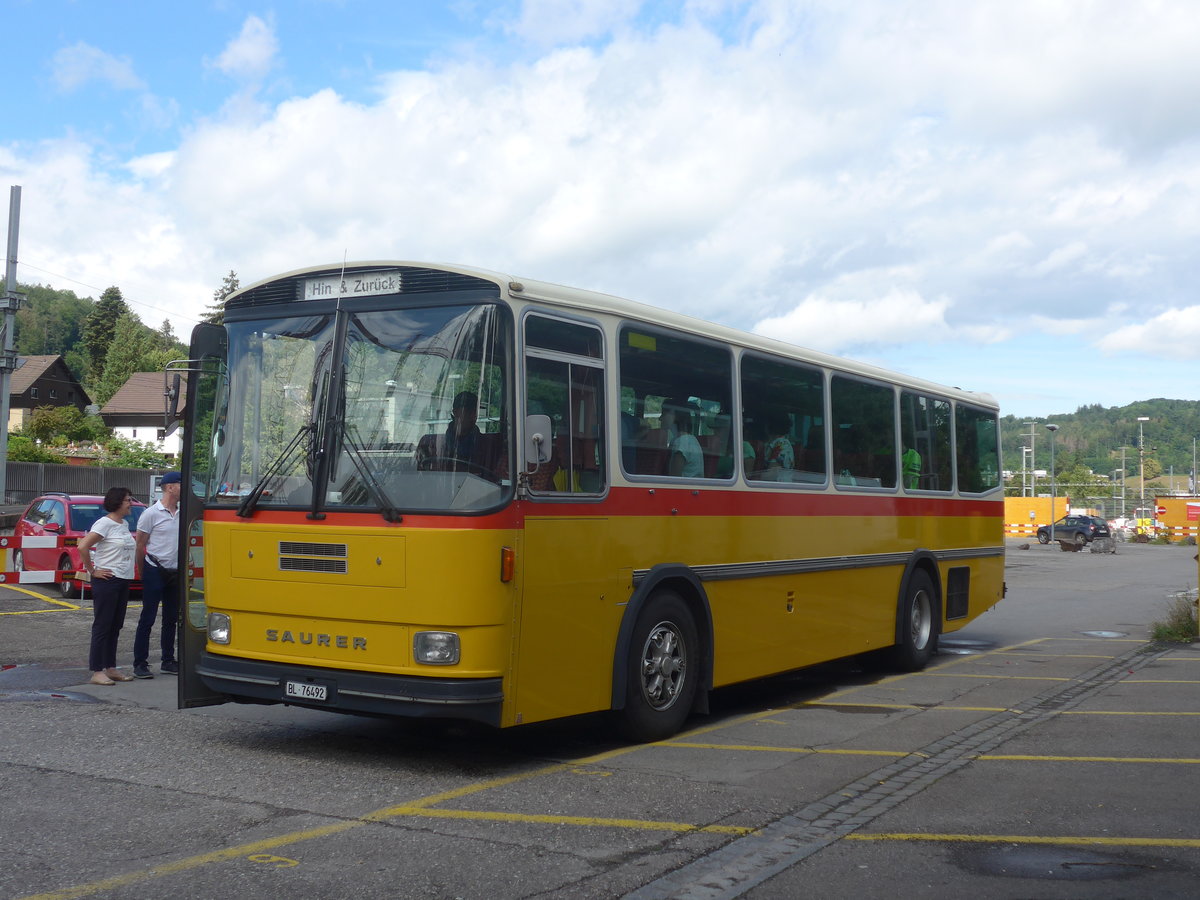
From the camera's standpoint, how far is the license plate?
7.47 metres

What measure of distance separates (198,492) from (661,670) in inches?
128

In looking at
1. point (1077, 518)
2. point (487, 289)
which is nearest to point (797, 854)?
point (487, 289)

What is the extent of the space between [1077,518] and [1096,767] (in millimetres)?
49316

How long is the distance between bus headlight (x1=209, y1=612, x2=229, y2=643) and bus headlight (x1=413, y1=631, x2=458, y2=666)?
1540 millimetres

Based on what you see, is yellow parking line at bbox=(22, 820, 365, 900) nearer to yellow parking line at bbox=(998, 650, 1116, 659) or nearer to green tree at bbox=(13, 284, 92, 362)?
yellow parking line at bbox=(998, 650, 1116, 659)

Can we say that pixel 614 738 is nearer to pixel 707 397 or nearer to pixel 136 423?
pixel 707 397

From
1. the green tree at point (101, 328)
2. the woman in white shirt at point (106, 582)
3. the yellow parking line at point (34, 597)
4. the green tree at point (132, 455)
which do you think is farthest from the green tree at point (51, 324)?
the woman in white shirt at point (106, 582)

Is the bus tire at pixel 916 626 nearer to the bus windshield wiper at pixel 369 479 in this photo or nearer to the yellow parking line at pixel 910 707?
the yellow parking line at pixel 910 707

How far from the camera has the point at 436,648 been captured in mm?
7133

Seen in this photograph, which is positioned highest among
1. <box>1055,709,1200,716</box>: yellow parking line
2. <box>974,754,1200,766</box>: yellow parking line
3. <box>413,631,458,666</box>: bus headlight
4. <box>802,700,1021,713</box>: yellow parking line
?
<box>413,631,458,666</box>: bus headlight

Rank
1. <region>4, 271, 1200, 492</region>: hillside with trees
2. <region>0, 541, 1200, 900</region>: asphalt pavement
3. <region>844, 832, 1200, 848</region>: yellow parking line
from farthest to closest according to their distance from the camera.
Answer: <region>4, 271, 1200, 492</region>: hillside with trees
<region>844, 832, 1200, 848</region>: yellow parking line
<region>0, 541, 1200, 900</region>: asphalt pavement

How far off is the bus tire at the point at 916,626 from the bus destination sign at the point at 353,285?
23.4 feet

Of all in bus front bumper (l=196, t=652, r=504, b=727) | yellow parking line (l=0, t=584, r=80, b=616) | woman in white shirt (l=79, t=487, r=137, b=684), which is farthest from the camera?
yellow parking line (l=0, t=584, r=80, b=616)

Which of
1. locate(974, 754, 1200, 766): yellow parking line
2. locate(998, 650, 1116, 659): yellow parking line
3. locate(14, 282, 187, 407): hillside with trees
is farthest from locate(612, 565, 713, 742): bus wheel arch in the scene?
locate(14, 282, 187, 407): hillside with trees
